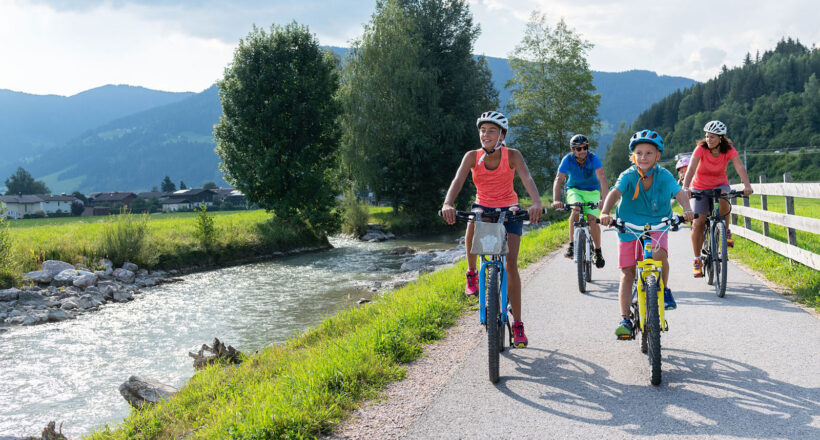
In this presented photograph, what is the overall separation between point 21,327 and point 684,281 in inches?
532

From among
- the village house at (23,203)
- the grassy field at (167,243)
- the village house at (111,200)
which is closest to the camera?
the grassy field at (167,243)

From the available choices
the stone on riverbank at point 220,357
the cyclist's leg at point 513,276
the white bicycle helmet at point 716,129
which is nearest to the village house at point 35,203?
the stone on riverbank at point 220,357

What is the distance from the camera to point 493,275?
4543 mm

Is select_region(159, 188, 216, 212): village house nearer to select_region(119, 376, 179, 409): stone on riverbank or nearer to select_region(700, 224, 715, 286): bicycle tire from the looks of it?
select_region(119, 376, 179, 409): stone on riverbank

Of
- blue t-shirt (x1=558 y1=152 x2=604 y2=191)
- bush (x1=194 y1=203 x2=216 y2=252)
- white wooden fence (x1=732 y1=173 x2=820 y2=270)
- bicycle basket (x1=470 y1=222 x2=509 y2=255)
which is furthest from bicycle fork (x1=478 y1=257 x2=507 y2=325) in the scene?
bush (x1=194 y1=203 x2=216 y2=252)

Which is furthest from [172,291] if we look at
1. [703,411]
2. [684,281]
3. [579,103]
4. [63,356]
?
[579,103]

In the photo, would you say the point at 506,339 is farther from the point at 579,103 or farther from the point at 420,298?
the point at 579,103

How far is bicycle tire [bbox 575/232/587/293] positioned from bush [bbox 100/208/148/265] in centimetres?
1607

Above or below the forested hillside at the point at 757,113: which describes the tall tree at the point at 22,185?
below

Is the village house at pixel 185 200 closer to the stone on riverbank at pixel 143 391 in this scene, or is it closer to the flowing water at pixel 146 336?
the flowing water at pixel 146 336

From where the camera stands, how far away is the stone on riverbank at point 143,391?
21.3 feet

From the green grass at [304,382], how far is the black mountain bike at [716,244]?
3.34 meters

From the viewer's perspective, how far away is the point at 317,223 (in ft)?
89.6

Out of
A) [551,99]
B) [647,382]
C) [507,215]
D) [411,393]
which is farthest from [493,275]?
[551,99]
